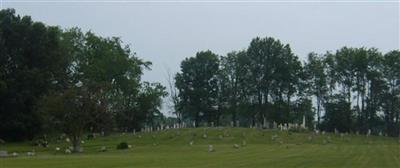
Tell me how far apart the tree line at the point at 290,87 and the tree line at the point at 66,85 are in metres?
7.93

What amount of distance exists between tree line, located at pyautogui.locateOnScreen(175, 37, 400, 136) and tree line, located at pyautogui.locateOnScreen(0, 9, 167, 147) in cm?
793

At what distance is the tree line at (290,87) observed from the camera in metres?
104

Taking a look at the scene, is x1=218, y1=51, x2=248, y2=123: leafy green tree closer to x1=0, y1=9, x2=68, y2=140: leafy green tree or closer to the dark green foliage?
the dark green foliage

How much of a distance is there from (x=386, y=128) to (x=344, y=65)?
13.9 m

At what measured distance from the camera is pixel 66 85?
82562mm

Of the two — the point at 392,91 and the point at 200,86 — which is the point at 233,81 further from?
the point at 392,91

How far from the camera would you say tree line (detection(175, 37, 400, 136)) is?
104 metres

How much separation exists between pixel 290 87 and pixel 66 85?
140 ft

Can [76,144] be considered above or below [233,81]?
below

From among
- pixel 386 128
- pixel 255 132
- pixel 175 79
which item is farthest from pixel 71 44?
pixel 386 128

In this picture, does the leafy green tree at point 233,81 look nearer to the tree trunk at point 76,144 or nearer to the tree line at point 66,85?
the tree line at point 66,85

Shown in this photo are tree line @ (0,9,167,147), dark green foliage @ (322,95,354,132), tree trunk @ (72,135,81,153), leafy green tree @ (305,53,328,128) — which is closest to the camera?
tree trunk @ (72,135,81,153)

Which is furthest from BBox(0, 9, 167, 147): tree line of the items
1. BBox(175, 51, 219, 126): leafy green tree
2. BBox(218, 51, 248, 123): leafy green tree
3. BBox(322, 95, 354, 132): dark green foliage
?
BBox(322, 95, 354, 132): dark green foliage

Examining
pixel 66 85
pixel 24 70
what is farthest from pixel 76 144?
pixel 66 85
